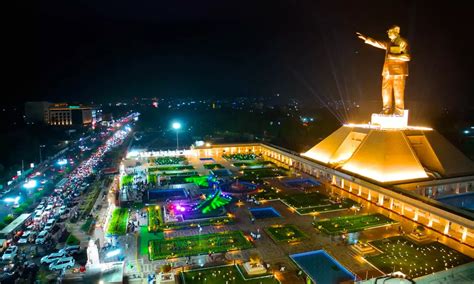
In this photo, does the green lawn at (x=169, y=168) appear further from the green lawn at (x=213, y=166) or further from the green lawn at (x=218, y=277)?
the green lawn at (x=218, y=277)

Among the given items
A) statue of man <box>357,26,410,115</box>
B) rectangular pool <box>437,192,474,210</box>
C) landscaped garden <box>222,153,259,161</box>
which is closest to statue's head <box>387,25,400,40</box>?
statue of man <box>357,26,410,115</box>

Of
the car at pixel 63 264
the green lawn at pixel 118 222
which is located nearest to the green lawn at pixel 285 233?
the green lawn at pixel 118 222

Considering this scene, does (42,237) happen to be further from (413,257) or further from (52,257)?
(413,257)

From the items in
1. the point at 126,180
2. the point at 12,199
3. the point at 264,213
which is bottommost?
the point at 264,213

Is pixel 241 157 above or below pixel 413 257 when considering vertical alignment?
above

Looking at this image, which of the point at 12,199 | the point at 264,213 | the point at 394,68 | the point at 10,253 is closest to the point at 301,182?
the point at 264,213

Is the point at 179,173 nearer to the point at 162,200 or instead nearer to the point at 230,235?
the point at 162,200
